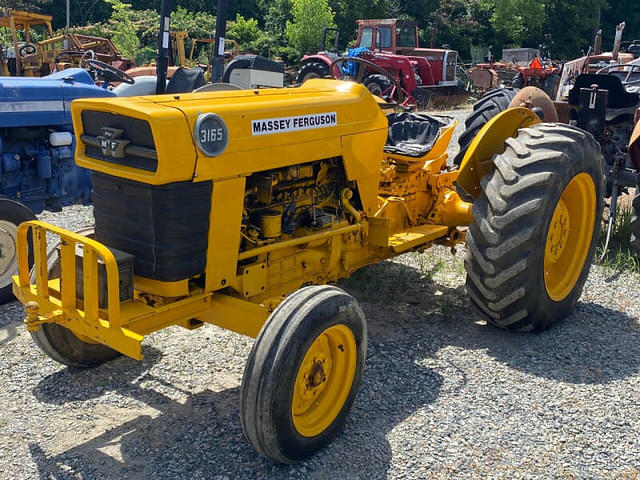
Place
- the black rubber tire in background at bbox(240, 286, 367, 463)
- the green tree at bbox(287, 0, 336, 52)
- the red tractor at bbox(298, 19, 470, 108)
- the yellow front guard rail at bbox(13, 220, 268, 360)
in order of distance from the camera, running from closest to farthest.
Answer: the black rubber tire in background at bbox(240, 286, 367, 463), the yellow front guard rail at bbox(13, 220, 268, 360), the red tractor at bbox(298, 19, 470, 108), the green tree at bbox(287, 0, 336, 52)

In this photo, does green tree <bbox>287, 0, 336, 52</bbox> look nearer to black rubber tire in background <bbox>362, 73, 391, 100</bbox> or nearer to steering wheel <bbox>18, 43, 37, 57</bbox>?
black rubber tire in background <bbox>362, 73, 391, 100</bbox>

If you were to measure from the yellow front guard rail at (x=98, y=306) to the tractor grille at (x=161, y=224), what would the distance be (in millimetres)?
190

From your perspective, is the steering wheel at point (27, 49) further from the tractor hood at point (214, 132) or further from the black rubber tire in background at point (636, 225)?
the black rubber tire in background at point (636, 225)

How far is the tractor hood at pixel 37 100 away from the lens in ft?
17.9

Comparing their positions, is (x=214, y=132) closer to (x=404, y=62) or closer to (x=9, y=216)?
(x=9, y=216)

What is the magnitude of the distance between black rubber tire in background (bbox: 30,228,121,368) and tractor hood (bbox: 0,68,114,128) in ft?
7.00

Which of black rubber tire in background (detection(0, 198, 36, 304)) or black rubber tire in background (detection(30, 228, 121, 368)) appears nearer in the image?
black rubber tire in background (detection(30, 228, 121, 368))

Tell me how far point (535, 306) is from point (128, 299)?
251 centimetres

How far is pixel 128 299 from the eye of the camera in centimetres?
335

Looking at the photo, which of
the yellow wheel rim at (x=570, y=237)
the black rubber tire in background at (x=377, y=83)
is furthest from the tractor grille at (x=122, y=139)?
the black rubber tire in background at (x=377, y=83)

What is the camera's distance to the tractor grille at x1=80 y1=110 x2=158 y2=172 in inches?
124

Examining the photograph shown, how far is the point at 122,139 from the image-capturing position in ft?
10.7

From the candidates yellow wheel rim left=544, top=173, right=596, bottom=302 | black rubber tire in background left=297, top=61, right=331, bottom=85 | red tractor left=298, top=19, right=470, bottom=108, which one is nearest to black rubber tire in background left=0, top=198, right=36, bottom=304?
yellow wheel rim left=544, top=173, right=596, bottom=302

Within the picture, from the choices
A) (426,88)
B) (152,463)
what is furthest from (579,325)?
(426,88)
